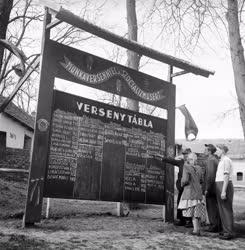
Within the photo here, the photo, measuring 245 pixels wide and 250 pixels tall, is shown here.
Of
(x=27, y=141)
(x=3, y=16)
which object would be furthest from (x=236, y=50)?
(x=27, y=141)

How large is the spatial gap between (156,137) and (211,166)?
4.68 feet

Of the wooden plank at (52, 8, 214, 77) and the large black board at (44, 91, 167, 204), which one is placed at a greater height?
the wooden plank at (52, 8, 214, 77)

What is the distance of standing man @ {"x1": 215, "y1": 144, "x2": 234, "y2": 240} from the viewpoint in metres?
7.32

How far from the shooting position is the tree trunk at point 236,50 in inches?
410

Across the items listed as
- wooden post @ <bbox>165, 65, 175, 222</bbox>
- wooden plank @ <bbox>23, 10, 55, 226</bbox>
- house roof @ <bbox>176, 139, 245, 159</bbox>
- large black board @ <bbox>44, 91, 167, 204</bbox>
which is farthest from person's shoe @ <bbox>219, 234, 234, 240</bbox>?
house roof @ <bbox>176, 139, 245, 159</bbox>

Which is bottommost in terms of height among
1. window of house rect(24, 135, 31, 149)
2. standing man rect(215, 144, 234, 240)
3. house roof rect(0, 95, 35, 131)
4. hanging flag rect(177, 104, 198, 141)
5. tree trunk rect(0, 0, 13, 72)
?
standing man rect(215, 144, 234, 240)

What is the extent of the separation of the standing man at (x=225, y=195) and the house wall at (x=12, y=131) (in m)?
22.9

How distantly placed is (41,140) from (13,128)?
76.2 feet

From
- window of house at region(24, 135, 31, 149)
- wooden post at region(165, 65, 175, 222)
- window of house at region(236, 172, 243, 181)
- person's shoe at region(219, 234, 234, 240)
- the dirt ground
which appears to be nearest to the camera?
the dirt ground

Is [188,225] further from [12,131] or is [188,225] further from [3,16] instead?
[12,131]

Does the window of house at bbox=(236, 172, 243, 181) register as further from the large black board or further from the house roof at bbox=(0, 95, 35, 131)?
the large black board

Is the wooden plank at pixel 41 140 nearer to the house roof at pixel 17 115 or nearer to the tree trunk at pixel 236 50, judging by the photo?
the tree trunk at pixel 236 50

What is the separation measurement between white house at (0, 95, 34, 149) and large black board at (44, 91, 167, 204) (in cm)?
2056

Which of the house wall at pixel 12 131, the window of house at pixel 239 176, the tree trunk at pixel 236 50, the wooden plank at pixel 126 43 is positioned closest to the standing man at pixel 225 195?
the wooden plank at pixel 126 43
